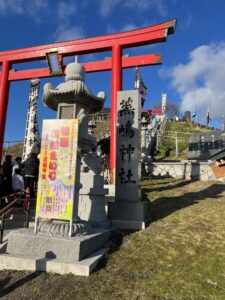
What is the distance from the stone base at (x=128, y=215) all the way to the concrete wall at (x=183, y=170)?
7414 millimetres

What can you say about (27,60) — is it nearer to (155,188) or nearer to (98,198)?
(155,188)

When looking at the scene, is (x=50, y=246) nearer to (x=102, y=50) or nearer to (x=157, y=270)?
(x=157, y=270)

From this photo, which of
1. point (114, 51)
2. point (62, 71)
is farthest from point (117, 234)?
point (62, 71)

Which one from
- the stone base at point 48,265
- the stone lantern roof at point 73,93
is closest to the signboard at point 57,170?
the stone base at point 48,265

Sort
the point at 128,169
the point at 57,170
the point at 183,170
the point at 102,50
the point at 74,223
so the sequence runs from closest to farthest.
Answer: the point at 57,170 → the point at 74,223 → the point at 128,169 → the point at 102,50 → the point at 183,170

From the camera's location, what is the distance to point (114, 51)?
12.8 m

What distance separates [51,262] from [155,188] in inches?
298

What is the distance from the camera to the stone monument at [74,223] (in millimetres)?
4887

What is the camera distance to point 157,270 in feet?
16.3

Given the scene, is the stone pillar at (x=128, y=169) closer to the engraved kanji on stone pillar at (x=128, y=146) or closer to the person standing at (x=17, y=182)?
the engraved kanji on stone pillar at (x=128, y=146)

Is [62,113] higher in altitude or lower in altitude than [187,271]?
higher

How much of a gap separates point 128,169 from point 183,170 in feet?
25.6

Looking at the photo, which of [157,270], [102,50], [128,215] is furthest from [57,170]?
[102,50]

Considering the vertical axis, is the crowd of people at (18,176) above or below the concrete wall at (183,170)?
below
